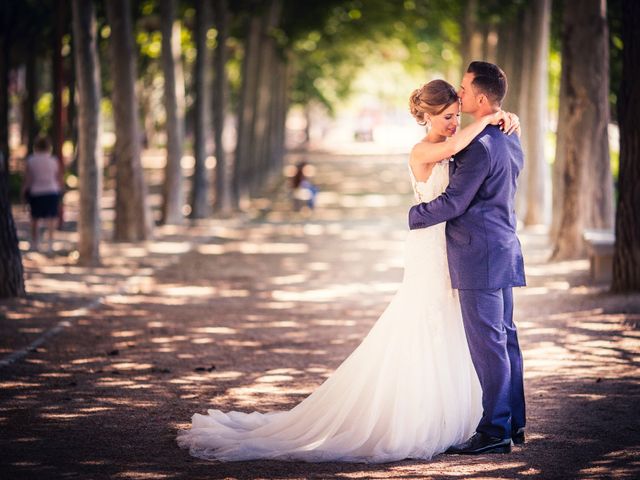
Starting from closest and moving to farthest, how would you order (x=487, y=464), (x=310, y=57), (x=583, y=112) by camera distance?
(x=487, y=464) < (x=583, y=112) < (x=310, y=57)

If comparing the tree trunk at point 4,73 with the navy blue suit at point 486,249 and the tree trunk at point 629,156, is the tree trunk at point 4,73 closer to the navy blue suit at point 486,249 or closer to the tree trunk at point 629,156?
the tree trunk at point 629,156

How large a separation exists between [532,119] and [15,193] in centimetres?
1538

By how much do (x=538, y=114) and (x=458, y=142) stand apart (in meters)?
17.8

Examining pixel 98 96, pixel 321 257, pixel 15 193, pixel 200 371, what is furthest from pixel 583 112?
pixel 15 193

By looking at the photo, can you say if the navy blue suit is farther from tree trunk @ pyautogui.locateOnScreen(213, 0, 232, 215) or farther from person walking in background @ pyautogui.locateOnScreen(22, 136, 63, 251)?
tree trunk @ pyautogui.locateOnScreen(213, 0, 232, 215)

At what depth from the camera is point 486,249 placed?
7309 mm

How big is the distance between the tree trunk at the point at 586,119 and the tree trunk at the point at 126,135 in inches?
309

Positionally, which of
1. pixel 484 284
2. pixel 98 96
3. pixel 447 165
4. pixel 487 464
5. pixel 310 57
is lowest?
pixel 487 464

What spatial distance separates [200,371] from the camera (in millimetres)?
10289

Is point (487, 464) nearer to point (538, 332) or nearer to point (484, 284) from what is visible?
point (484, 284)

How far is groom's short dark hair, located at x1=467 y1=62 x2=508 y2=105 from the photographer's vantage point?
7.22m

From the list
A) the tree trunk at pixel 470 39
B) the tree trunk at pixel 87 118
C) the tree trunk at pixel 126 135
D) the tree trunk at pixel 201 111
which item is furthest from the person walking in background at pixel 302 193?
the tree trunk at pixel 87 118

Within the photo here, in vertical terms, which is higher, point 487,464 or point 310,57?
point 310,57

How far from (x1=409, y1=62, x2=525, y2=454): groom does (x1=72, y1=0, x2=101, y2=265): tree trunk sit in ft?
37.8
